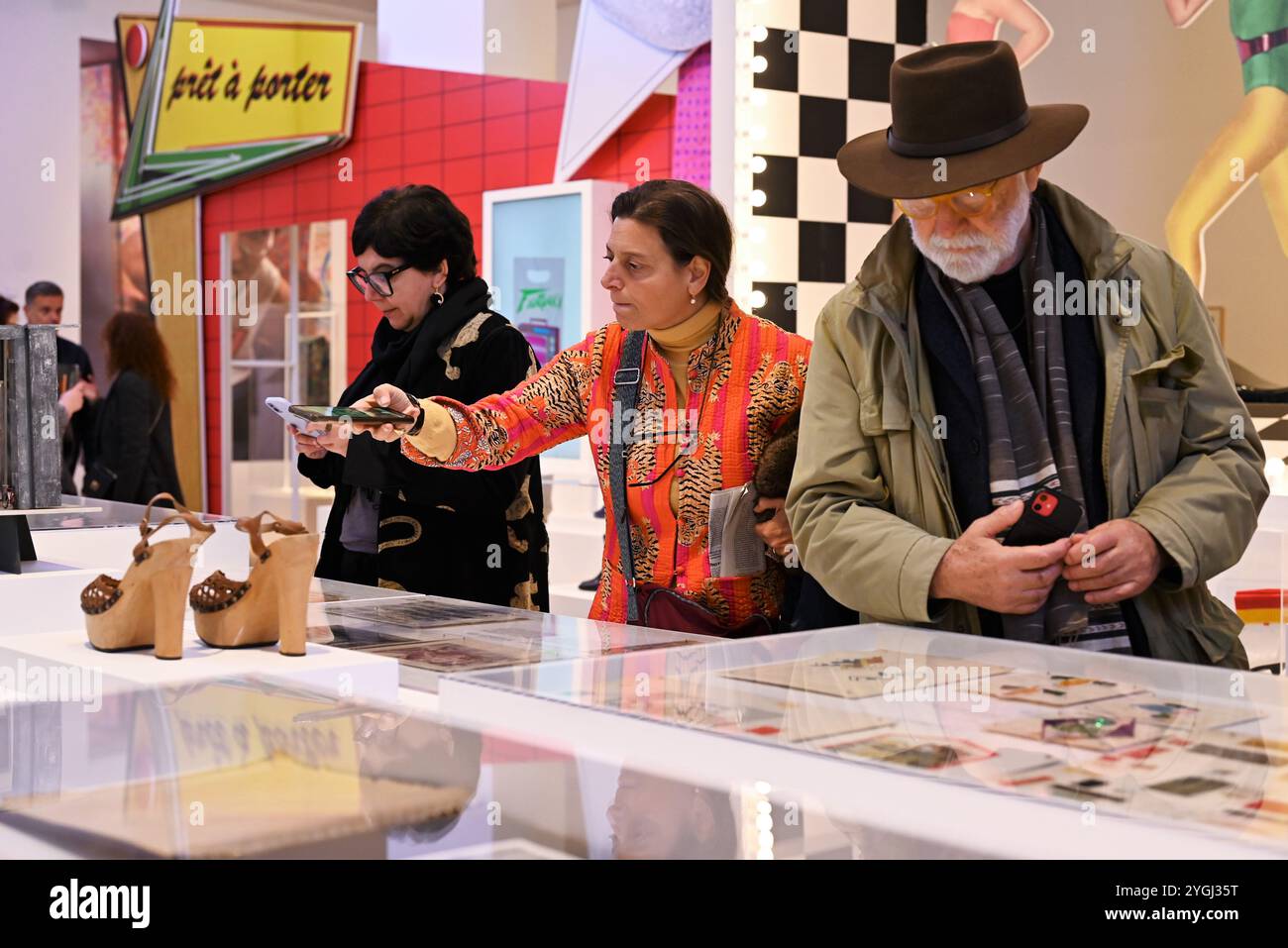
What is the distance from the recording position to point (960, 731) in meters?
1.29

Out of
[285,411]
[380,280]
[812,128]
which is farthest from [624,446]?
[812,128]

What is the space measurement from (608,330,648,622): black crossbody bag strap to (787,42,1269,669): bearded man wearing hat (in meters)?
0.38

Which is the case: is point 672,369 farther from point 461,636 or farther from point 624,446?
point 461,636

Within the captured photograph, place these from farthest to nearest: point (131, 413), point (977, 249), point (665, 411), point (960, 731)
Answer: point (131, 413)
point (665, 411)
point (977, 249)
point (960, 731)

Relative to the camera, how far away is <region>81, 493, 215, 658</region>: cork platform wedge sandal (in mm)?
1727

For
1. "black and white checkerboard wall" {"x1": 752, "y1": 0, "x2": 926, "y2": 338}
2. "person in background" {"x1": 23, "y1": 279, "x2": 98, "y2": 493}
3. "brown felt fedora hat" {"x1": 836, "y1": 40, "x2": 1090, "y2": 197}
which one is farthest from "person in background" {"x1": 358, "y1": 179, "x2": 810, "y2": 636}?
"person in background" {"x1": 23, "y1": 279, "x2": 98, "y2": 493}

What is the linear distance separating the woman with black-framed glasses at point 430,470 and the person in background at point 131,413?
3252 millimetres

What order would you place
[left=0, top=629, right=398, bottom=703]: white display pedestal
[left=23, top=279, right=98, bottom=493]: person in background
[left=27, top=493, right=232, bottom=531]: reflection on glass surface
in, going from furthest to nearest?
[left=23, top=279, right=98, bottom=493]: person in background → [left=27, top=493, right=232, bottom=531]: reflection on glass surface → [left=0, top=629, right=398, bottom=703]: white display pedestal

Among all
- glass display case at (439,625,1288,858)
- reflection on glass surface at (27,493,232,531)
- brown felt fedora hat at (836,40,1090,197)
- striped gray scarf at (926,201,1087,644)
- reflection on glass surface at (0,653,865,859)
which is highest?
brown felt fedora hat at (836,40,1090,197)

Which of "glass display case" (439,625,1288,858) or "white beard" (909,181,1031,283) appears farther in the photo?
"white beard" (909,181,1031,283)

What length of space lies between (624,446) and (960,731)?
119 cm

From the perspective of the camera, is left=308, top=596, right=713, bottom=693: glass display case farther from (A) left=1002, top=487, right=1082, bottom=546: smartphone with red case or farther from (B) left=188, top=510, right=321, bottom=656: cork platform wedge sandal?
(A) left=1002, top=487, right=1082, bottom=546: smartphone with red case

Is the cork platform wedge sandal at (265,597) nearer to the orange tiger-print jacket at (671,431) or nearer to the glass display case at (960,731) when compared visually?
the glass display case at (960,731)

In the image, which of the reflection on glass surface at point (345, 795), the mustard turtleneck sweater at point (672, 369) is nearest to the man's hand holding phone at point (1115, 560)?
the mustard turtleneck sweater at point (672, 369)
